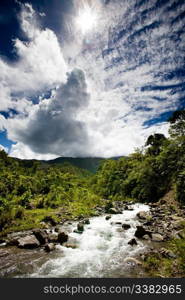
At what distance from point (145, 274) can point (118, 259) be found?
174 centimetres

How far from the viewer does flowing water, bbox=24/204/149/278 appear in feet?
21.5

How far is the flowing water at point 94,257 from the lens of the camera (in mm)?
6559

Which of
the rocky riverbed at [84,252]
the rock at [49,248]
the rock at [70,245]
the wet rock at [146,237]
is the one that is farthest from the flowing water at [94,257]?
the wet rock at [146,237]

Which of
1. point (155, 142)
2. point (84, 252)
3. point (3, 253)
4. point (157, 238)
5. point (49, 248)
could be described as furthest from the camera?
point (155, 142)

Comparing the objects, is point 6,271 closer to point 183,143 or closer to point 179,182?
point 179,182

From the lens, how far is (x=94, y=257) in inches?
315

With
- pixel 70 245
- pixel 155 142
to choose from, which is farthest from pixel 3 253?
pixel 155 142

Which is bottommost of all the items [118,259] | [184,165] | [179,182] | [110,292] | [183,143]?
[118,259]

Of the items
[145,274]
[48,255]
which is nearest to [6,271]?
[48,255]

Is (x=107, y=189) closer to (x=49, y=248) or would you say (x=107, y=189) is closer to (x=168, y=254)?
(x=49, y=248)

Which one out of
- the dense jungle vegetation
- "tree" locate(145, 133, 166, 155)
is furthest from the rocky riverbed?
"tree" locate(145, 133, 166, 155)

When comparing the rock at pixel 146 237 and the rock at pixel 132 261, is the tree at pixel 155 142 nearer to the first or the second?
the rock at pixel 146 237

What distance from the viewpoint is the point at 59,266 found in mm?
7035

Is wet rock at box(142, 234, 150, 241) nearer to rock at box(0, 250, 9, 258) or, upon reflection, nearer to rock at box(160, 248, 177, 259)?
rock at box(160, 248, 177, 259)
